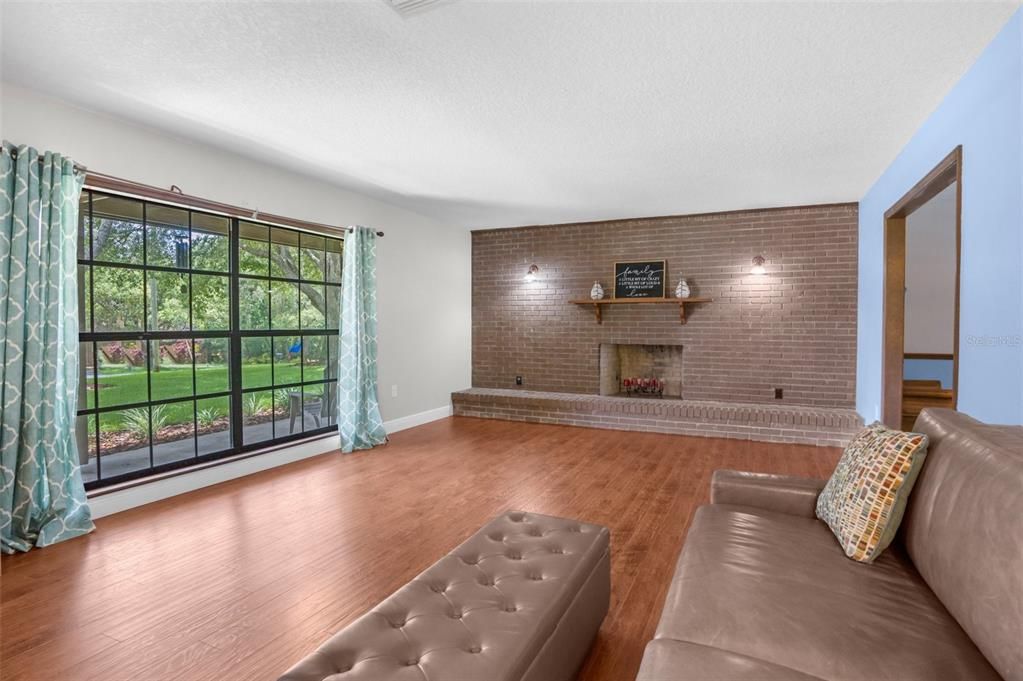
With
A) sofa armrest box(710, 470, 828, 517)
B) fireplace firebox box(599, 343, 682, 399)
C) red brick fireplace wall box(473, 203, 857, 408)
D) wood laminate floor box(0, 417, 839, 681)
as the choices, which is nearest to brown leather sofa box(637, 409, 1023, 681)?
sofa armrest box(710, 470, 828, 517)

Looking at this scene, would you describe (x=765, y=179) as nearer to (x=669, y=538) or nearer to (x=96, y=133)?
(x=669, y=538)

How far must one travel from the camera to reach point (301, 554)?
104 inches

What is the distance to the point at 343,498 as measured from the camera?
3490mm

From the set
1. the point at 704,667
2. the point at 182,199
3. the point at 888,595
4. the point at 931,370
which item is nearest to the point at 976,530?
the point at 888,595

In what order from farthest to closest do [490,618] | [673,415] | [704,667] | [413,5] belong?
[673,415] < [413,5] < [490,618] < [704,667]

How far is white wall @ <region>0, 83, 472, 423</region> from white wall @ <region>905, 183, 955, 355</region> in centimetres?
545

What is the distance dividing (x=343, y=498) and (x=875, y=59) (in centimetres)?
385

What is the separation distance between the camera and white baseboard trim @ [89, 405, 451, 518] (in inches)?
124

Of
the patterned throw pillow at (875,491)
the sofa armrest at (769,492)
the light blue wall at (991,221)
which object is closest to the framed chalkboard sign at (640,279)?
the light blue wall at (991,221)

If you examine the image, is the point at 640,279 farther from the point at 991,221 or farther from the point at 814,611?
the point at 814,611

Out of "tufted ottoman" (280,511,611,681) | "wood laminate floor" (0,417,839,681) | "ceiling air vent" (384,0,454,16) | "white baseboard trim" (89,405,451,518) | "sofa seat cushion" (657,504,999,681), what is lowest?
"wood laminate floor" (0,417,839,681)

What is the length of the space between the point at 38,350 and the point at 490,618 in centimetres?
290

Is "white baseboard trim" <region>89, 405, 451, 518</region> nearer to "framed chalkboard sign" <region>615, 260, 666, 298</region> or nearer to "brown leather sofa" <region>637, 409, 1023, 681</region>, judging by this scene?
"brown leather sofa" <region>637, 409, 1023, 681</region>

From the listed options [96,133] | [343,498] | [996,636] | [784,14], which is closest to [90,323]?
[96,133]
